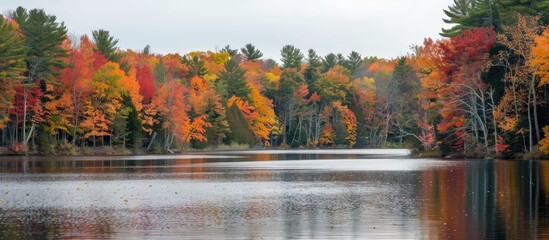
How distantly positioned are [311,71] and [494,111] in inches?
3569

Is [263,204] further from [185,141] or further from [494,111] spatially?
[185,141]

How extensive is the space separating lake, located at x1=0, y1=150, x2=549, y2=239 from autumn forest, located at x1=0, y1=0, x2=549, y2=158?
2661 cm

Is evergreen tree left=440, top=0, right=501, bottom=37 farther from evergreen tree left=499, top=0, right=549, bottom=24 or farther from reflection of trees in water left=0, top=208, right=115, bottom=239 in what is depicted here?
reflection of trees in water left=0, top=208, right=115, bottom=239

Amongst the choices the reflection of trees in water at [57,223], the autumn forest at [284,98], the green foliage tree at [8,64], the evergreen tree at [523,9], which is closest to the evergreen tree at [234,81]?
the autumn forest at [284,98]

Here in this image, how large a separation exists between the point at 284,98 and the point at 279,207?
128 m

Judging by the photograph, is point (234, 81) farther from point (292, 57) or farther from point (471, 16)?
point (471, 16)

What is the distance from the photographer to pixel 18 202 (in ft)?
107

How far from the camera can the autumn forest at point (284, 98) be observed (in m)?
75.2

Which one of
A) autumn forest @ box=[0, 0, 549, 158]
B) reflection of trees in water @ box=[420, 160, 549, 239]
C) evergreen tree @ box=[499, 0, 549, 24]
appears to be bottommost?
reflection of trees in water @ box=[420, 160, 549, 239]

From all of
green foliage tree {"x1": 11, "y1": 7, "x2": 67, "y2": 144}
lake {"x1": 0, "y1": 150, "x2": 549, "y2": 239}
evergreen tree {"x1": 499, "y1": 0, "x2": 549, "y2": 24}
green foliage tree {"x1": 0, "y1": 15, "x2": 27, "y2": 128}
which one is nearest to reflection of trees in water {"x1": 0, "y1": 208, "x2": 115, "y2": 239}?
lake {"x1": 0, "y1": 150, "x2": 549, "y2": 239}

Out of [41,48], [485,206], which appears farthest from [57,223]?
[41,48]

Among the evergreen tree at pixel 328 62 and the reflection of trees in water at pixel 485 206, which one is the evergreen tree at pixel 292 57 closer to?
the evergreen tree at pixel 328 62

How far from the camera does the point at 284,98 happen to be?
518ft

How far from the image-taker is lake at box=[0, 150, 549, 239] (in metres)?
22.7
